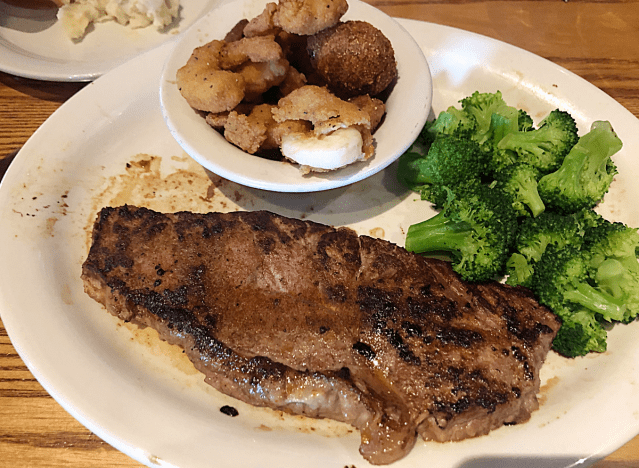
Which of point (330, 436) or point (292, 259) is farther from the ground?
point (292, 259)

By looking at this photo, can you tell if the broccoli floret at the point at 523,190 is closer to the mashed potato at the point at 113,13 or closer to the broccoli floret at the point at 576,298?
the broccoli floret at the point at 576,298

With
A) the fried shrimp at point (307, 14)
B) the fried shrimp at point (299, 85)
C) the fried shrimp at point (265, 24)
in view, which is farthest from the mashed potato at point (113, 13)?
the fried shrimp at point (307, 14)

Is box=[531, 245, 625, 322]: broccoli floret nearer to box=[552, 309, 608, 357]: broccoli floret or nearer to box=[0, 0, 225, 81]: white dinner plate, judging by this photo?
box=[552, 309, 608, 357]: broccoli floret

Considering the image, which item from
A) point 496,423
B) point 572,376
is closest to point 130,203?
point 496,423

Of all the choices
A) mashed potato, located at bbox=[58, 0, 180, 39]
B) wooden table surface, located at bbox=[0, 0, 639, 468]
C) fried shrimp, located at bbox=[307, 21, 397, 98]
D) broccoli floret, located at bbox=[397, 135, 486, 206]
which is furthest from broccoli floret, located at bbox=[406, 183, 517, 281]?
mashed potato, located at bbox=[58, 0, 180, 39]

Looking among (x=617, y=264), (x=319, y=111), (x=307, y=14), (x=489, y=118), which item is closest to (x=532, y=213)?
(x=617, y=264)

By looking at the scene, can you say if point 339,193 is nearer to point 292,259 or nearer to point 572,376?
point 292,259
